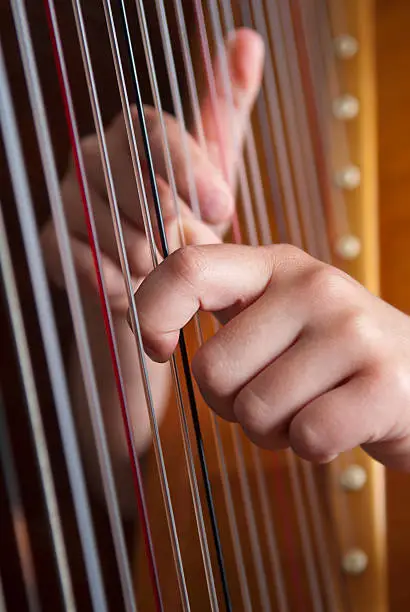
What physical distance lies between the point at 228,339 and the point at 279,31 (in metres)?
0.60

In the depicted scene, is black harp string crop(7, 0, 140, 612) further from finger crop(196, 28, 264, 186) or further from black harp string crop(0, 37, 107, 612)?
finger crop(196, 28, 264, 186)

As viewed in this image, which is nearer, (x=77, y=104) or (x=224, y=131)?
(x=77, y=104)

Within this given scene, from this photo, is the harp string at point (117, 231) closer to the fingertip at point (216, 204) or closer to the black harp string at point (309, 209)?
the fingertip at point (216, 204)

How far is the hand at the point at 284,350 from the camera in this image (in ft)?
1.44

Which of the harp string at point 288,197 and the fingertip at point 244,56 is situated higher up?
the fingertip at point 244,56

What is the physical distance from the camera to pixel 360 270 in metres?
0.99

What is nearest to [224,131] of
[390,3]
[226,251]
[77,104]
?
[77,104]

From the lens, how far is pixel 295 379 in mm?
446

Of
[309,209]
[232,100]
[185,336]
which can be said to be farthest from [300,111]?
[185,336]

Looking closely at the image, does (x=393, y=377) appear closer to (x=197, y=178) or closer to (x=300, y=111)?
(x=197, y=178)

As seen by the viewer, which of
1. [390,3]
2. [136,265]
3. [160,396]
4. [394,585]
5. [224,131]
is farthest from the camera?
[390,3]

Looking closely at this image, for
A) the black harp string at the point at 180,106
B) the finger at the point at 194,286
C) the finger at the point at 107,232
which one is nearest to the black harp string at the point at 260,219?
the black harp string at the point at 180,106

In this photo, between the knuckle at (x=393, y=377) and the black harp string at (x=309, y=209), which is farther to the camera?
the black harp string at (x=309, y=209)

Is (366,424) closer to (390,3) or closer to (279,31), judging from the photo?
(279,31)
